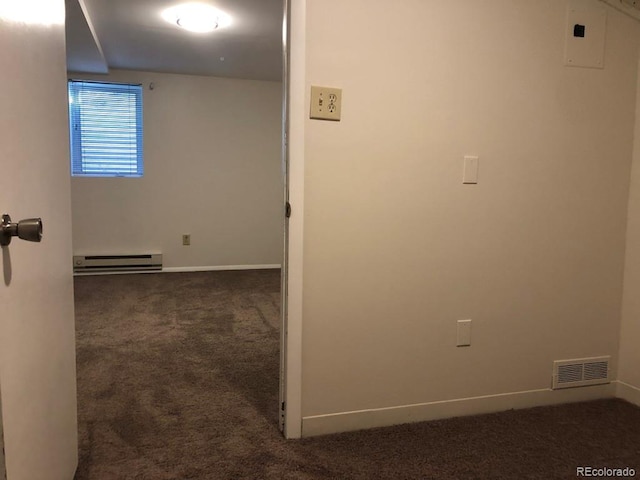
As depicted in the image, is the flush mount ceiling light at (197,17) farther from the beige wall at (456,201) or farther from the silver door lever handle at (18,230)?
the silver door lever handle at (18,230)

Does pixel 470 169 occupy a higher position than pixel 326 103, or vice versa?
pixel 326 103

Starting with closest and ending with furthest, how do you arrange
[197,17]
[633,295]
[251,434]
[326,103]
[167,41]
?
1. [326,103]
2. [251,434]
3. [633,295]
4. [197,17]
5. [167,41]

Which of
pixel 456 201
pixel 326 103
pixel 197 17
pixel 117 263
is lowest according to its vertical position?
pixel 117 263

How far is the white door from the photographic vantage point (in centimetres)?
90

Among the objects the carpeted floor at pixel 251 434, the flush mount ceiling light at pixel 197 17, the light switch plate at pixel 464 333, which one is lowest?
the carpeted floor at pixel 251 434

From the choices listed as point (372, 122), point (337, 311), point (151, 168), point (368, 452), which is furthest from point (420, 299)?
point (151, 168)

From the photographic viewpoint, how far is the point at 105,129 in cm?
498

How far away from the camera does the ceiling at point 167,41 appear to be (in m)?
3.19

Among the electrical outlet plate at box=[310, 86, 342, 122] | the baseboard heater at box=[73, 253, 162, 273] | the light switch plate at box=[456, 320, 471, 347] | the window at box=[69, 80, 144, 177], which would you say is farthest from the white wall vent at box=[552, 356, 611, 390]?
the window at box=[69, 80, 144, 177]

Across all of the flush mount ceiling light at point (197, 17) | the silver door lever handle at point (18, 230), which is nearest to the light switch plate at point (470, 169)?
the silver door lever handle at point (18, 230)

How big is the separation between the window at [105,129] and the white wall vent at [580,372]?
4.46 m

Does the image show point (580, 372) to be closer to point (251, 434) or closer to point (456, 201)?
point (456, 201)

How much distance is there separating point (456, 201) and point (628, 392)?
128 cm

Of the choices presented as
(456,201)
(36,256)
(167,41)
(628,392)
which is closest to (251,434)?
(36,256)
